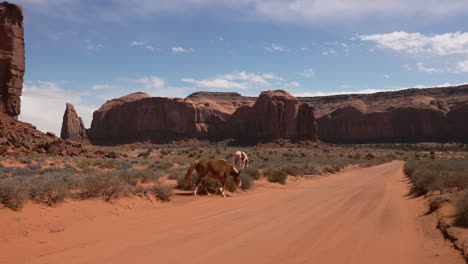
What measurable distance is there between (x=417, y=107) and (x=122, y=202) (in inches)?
4294

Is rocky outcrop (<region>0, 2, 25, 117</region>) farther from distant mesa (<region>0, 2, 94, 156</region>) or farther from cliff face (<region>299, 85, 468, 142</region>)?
cliff face (<region>299, 85, 468, 142</region>)

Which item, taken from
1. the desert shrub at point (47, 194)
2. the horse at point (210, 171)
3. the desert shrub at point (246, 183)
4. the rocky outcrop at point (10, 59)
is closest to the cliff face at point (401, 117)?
the rocky outcrop at point (10, 59)

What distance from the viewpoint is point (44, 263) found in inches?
182

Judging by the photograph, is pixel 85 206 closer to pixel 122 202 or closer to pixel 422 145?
pixel 122 202

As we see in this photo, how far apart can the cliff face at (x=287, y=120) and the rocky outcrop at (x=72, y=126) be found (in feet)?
17.0

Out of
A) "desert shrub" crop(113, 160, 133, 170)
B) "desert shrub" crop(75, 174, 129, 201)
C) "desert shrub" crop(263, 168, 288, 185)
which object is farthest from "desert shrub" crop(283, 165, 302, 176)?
"desert shrub" crop(75, 174, 129, 201)

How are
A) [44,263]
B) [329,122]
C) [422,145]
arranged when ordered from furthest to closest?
[329,122] < [422,145] < [44,263]

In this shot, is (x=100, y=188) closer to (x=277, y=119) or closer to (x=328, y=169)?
(x=328, y=169)

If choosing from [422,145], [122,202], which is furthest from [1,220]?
[422,145]

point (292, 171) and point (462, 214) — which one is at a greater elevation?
point (462, 214)

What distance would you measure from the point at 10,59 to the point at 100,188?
123 feet

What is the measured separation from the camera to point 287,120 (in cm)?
8506

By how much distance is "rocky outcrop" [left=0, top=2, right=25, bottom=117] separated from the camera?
3728 cm

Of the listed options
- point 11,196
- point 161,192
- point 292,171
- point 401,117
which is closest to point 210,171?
point 161,192
